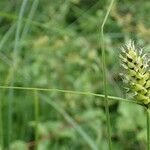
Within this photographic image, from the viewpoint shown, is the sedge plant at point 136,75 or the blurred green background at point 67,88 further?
the blurred green background at point 67,88

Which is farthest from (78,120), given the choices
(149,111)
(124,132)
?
(149,111)

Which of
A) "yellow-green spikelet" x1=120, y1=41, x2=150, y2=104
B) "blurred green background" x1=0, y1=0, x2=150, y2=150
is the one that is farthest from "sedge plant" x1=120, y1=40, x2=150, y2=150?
"blurred green background" x1=0, y1=0, x2=150, y2=150

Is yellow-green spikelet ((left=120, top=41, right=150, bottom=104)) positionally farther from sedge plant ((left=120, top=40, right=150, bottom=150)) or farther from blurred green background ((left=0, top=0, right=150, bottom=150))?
blurred green background ((left=0, top=0, right=150, bottom=150))

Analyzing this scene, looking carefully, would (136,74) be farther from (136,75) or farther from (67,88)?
(67,88)

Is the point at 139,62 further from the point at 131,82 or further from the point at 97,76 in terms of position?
the point at 97,76

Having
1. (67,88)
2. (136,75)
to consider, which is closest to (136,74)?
(136,75)

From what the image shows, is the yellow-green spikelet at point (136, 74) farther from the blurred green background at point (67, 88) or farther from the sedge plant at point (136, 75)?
the blurred green background at point (67, 88)

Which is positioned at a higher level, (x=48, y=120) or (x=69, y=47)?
(x=69, y=47)

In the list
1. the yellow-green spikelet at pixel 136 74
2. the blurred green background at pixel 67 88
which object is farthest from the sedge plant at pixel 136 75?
the blurred green background at pixel 67 88
